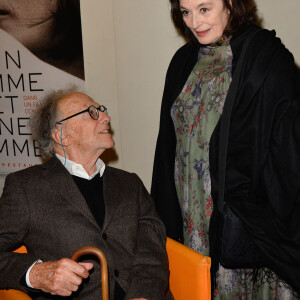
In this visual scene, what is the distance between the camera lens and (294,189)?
5.33 feet

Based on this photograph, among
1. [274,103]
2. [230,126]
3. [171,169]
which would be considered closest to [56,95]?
[171,169]

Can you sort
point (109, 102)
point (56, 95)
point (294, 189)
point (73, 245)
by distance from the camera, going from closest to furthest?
point (294, 189) < point (73, 245) < point (56, 95) < point (109, 102)

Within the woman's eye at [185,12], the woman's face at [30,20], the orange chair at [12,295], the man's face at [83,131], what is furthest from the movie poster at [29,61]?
the orange chair at [12,295]

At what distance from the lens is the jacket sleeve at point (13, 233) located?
1.64m

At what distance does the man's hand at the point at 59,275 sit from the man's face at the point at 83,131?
0.55 meters

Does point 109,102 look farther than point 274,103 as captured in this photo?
Yes

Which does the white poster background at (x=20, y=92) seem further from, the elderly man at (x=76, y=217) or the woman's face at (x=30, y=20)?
the elderly man at (x=76, y=217)

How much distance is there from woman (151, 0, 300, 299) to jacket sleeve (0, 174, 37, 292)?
72 centimetres

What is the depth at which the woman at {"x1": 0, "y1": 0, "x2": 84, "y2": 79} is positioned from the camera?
2975mm

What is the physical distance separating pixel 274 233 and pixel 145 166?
1.57 metres

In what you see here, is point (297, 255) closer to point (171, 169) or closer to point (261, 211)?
point (261, 211)

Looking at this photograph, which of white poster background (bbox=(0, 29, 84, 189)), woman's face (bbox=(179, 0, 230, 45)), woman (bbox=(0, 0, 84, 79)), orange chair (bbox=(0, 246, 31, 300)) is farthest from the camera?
white poster background (bbox=(0, 29, 84, 189))

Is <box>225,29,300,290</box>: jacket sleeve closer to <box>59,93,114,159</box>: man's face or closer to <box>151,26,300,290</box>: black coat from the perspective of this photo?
<box>151,26,300,290</box>: black coat

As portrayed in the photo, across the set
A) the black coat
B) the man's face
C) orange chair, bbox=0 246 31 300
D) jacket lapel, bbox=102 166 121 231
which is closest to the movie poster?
the man's face
